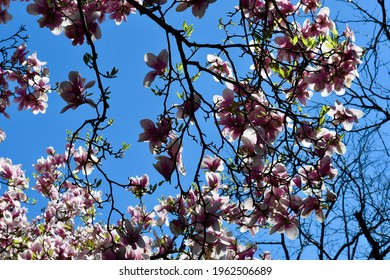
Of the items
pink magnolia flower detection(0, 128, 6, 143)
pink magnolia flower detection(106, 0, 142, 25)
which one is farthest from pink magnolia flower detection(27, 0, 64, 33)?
pink magnolia flower detection(0, 128, 6, 143)

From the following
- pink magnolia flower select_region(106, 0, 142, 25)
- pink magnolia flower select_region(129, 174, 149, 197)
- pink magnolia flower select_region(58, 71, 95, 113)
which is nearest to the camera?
pink magnolia flower select_region(58, 71, 95, 113)

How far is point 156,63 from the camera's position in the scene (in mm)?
2234

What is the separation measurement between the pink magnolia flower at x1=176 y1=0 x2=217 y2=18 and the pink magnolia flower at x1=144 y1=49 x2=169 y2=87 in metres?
0.22

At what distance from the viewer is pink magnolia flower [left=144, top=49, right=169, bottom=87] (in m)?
2.22

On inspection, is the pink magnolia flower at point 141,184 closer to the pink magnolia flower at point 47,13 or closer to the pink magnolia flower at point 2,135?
the pink magnolia flower at point 47,13

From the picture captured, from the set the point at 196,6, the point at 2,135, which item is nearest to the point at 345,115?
the point at 196,6

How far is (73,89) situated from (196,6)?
2.30ft

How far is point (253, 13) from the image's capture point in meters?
2.72

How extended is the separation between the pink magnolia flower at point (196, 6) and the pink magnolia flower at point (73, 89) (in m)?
0.58

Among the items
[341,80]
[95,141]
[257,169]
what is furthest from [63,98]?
[341,80]

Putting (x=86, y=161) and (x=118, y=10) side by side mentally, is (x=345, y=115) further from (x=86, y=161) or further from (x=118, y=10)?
(x=118, y=10)

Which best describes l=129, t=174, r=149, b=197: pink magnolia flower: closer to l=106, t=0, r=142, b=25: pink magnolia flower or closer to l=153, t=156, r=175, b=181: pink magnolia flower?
l=153, t=156, r=175, b=181: pink magnolia flower

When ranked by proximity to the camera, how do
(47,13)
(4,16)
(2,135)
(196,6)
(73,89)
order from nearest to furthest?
(73,89) < (196,6) < (47,13) < (4,16) < (2,135)

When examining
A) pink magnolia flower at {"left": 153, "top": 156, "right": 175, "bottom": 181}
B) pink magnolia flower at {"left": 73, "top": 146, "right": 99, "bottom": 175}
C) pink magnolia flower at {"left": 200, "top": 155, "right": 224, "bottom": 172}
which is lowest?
pink magnolia flower at {"left": 153, "top": 156, "right": 175, "bottom": 181}
